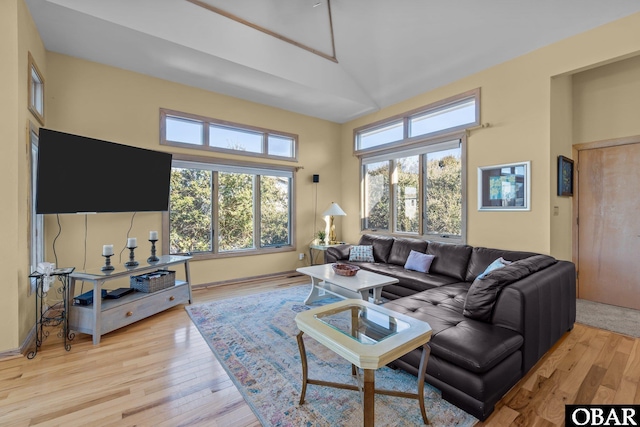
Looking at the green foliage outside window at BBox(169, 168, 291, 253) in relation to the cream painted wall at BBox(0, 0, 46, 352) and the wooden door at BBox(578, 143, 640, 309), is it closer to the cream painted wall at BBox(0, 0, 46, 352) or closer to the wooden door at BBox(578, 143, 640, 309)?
the cream painted wall at BBox(0, 0, 46, 352)

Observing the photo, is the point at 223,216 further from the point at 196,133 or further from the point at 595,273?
the point at 595,273

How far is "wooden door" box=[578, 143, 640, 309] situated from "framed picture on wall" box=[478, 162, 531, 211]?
3.88 feet

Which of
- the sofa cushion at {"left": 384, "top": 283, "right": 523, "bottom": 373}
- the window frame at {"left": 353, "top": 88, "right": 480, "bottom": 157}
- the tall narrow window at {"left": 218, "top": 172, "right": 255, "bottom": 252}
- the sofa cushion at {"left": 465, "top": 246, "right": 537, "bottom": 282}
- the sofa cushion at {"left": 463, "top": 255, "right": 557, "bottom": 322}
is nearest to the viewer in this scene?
the sofa cushion at {"left": 384, "top": 283, "right": 523, "bottom": 373}

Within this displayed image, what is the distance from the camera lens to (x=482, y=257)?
3527 millimetres

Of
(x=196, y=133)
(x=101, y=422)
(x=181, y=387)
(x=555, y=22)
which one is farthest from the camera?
(x=196, y=133)

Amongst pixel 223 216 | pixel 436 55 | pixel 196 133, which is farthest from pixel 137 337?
pixel 436 55

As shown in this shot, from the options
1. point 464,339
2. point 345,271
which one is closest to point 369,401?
point 464,339

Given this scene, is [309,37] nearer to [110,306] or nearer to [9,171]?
[9,171]

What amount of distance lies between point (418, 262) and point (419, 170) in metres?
1.62

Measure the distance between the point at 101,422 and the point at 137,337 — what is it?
1.26m

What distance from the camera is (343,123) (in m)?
6.22

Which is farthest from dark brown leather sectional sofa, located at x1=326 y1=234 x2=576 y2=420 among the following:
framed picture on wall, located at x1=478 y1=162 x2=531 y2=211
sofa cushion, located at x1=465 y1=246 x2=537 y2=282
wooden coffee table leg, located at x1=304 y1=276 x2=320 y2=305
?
wooden coffee table leg, located at x1=304 y1=276 x2=320 y2=305

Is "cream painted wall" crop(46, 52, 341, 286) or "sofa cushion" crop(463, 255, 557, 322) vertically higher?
"cream painted wall" crop(46, 52, 341, 286)

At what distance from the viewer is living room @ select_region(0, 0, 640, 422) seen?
2.47m
